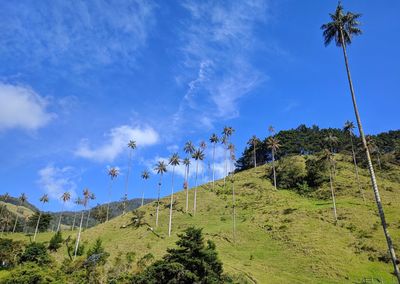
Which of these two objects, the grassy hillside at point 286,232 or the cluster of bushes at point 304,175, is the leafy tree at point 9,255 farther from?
the cluster of bushes at point 304,175

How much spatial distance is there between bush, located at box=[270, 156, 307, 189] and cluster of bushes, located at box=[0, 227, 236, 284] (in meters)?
72.1

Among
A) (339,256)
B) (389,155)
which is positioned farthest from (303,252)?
(389,155)

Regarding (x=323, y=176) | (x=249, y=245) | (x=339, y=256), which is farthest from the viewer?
(x=323, y=176)

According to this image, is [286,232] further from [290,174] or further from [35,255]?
[35,255]

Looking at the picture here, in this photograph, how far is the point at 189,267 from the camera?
48.7 meters

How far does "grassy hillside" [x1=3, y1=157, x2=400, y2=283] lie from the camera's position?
62.6 m

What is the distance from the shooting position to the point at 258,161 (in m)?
180

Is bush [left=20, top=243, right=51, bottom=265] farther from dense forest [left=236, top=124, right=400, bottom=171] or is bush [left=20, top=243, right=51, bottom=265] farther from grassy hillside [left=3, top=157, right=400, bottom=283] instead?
dense forest [left=236, top=124, right=400, bottom=171]

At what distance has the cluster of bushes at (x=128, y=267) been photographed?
48.2 metres

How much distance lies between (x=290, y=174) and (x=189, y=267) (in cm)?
9132

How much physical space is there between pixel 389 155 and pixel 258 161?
2244 inches

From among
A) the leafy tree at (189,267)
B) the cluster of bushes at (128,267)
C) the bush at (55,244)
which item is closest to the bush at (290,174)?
the cluster of bushes at (128,267)

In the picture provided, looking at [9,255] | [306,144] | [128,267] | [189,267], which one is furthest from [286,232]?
[306,144]

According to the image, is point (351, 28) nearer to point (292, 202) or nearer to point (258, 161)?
point (292, 202)
